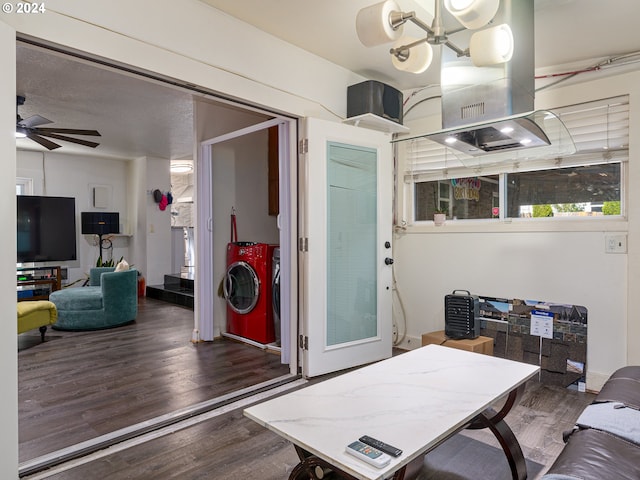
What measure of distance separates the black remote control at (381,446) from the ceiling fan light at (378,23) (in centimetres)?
147

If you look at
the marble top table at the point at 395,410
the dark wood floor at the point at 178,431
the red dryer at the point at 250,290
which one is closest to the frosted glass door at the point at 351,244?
the dark wood floor at the point at 178,431

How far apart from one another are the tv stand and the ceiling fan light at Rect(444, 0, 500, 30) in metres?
6.50

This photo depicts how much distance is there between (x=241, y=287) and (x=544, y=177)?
9.72 feet

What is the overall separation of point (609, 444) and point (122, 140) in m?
6.46

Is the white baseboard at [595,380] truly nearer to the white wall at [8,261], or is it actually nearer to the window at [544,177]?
the window at [544,177]

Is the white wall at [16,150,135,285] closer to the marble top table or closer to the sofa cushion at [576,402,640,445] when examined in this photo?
the marble top table

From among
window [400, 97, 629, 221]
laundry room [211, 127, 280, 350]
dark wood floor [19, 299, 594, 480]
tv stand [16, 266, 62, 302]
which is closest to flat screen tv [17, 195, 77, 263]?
tv stand [16, 266, 62, 302]

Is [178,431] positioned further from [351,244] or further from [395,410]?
[351,244]

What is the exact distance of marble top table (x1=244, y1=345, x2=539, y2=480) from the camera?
1.24m

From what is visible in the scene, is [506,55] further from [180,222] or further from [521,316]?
[180,222]

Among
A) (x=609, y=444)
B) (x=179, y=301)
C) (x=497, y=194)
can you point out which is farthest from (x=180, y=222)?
(x=609, y=444)

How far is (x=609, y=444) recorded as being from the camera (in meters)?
1.31

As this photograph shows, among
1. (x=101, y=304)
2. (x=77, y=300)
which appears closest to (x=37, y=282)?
(x=77, y=300)

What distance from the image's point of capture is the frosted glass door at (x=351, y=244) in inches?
128
